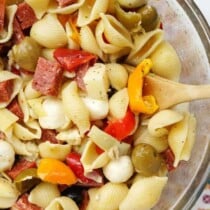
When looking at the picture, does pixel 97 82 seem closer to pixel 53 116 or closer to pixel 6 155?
pixel 53 116

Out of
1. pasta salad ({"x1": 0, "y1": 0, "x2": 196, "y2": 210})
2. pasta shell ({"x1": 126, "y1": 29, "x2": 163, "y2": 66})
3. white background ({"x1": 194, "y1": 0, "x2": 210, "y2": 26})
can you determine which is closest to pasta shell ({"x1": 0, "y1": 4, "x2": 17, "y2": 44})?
pasta salad ({"x1": 0, "y1": 0, "x2": 196, "y2": 210})

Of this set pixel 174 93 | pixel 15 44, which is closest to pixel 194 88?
pixel 174 93

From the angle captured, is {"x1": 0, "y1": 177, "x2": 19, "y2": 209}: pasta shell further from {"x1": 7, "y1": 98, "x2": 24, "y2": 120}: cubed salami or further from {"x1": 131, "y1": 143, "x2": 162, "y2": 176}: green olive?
{"x1": 131, "y1": 143, "x2": 162, "y2": 176}: green olive

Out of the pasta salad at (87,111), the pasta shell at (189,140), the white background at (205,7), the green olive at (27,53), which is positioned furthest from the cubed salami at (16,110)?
the white background at (205,7)

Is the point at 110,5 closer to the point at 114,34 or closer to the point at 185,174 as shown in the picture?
the point at 114,34

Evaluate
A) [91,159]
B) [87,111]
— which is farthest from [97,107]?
[91,159]

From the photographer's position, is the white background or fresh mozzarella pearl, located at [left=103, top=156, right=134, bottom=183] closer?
fresh mozzarella pearl, located at [left=103, top=156, right=134, bottom=183]
